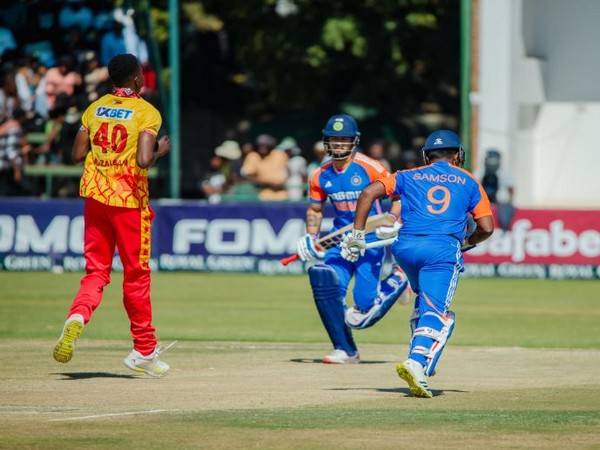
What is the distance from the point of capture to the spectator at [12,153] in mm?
27141

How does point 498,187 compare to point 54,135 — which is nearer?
point 498,187

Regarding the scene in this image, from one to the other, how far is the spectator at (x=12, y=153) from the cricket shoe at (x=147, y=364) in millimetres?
16902

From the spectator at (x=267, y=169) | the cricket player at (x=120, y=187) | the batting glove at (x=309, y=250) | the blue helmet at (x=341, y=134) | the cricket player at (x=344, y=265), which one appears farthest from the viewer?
the spectator at (x=267, y=169)

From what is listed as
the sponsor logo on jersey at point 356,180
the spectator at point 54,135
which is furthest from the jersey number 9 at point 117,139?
the spectator at point 54,135

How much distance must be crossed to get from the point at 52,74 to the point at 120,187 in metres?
17.3

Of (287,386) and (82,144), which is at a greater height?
(82,144)

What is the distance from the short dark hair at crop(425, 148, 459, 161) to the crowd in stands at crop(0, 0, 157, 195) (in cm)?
1734

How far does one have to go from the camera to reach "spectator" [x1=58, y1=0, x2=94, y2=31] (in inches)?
1095

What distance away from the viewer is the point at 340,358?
12336 millimetres

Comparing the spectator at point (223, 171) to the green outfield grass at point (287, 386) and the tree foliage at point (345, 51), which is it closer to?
the tree foliage at point (345, 51)

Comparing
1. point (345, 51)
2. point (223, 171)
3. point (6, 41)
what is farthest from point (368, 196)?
point (345, 51)

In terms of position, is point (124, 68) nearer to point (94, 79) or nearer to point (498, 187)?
point (498, 187)

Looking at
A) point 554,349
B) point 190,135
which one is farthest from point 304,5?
point 554,349

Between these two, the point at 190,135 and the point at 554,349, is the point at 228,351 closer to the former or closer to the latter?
the point at 554,349
